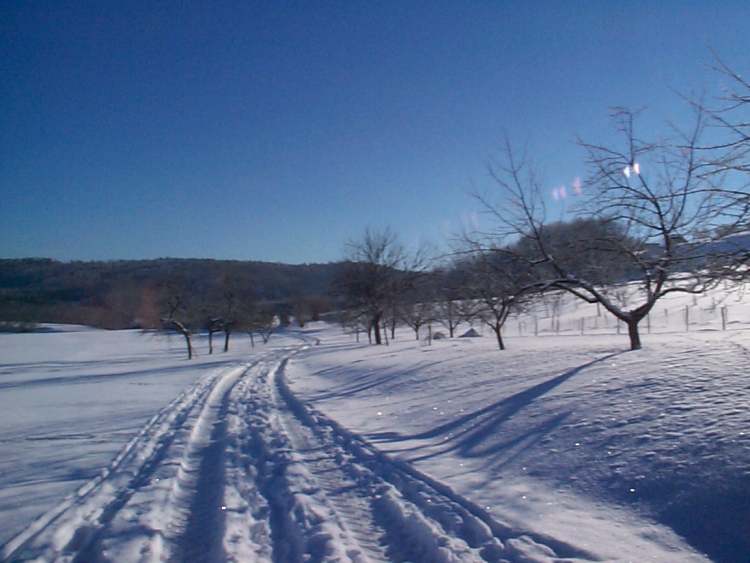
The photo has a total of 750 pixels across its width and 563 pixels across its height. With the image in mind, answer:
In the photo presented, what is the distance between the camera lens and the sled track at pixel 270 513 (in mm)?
4566

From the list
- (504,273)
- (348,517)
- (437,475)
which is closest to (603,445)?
(437,475)

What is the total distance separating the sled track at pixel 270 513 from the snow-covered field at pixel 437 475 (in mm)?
26

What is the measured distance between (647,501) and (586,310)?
48.4 m

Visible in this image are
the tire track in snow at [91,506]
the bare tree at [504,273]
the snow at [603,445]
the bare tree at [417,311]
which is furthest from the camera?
the bare tree at [417,311]

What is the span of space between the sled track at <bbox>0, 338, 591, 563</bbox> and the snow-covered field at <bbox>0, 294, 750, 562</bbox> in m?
0.03

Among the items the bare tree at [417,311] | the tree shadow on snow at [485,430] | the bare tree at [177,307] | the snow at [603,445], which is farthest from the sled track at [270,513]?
the bare tree at [177,307]

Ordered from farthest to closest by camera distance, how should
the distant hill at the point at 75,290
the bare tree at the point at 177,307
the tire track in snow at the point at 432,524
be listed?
the distant hill at the point at 75,290, the bare tree at the point at 177,307, the tire track in snow at the point at 432,524

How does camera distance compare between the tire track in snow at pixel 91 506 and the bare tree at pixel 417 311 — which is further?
the bare tree at pixel 417 311

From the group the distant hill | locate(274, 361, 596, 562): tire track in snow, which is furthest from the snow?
the distant hill

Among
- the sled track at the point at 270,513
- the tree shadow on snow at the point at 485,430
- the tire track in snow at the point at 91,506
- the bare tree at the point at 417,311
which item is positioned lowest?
the tire track in snow at the point at 91,506

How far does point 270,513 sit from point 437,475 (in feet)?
7.01

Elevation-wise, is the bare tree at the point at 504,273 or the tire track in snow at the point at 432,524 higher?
the bare tree at the point at 504,273

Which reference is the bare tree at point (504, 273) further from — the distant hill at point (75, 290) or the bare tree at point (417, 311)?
the distant hill at point (75, 290)

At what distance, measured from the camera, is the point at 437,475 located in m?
6.54
